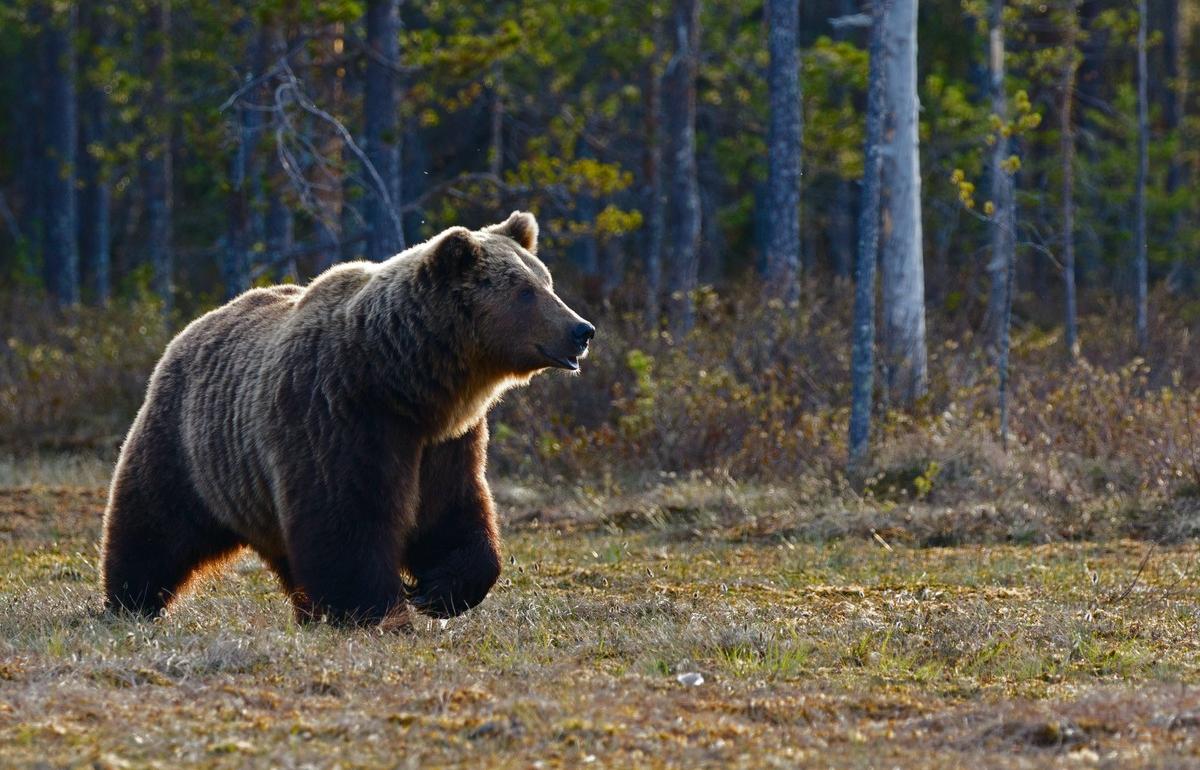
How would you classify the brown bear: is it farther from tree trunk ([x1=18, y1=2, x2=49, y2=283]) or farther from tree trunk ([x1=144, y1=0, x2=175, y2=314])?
tree trunk ([x1=18, y1=2, x2=49, y2=283])

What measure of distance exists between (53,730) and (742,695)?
2.18 meters

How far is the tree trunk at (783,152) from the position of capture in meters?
17.7

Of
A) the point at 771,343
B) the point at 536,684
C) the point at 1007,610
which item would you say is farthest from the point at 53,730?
the point at 771,343

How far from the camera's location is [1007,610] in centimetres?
734

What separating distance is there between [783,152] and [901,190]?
10.5ft

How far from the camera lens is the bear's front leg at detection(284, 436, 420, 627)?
6.59 meters

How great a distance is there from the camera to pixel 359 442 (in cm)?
670

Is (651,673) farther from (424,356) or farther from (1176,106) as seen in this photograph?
(1176,106)

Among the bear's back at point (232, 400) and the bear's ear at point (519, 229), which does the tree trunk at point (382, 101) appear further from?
the bear's ear at point (519, 229)

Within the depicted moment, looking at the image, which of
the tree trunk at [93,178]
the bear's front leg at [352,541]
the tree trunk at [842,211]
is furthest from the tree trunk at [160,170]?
the bear's front leg at [352,541]

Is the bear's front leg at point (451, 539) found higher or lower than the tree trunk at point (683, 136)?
lower

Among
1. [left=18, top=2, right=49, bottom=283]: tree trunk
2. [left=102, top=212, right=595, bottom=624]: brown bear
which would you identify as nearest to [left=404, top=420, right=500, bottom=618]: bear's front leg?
[left=102, top=212, right=595, bottom=624]: brown bear

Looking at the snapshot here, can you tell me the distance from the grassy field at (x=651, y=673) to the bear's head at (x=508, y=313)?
1.15m

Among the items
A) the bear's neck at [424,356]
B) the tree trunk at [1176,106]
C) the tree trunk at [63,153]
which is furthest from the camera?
the tree trunk at [63,153]
